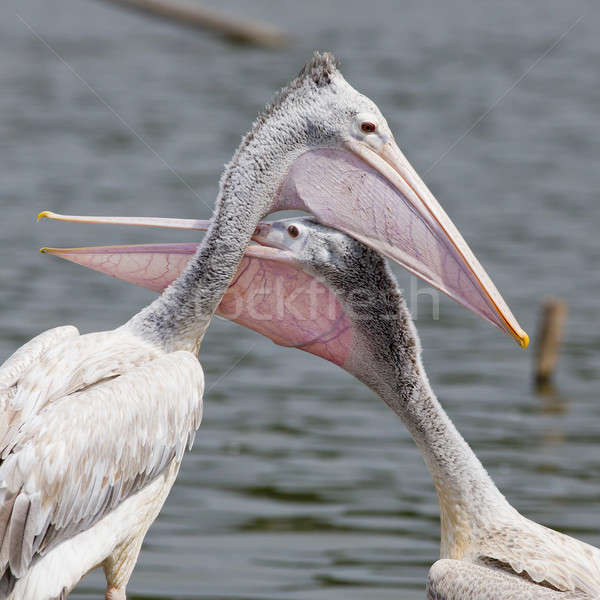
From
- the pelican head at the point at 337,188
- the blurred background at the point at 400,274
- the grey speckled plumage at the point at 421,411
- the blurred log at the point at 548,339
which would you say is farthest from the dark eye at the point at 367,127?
the blurred log at the point at 548,339

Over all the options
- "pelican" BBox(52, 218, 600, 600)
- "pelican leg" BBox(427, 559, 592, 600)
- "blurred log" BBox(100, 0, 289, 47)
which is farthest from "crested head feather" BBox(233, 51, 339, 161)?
"blurred log" BBox(100, 0, 289, 47)

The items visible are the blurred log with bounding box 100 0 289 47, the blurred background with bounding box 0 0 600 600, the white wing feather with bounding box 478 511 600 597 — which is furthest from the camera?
the blurred log with bounding box 100 0 289 47

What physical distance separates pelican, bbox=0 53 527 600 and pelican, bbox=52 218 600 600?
14 cm

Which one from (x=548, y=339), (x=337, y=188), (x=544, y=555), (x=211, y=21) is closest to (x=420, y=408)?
(x=544, y=555)

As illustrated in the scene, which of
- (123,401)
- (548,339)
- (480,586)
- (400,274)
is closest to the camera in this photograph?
(480,586)

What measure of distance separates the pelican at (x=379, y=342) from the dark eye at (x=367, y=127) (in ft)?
1.26

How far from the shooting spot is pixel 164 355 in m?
5.12

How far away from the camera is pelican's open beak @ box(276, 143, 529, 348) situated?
16.0ft

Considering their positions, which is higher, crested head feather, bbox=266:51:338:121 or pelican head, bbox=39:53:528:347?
crested head feather, bbox=266:51:338:121

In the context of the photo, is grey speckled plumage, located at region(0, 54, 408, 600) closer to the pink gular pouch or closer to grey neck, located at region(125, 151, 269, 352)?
grey neck, located at region(125, 151, 269, 352)

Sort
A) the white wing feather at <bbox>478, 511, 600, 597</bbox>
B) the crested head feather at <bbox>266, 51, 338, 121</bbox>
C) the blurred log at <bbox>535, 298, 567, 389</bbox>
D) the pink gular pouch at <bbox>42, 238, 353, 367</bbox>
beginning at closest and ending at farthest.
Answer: the white wing feather at <bbox>478, 511, 600, 597</bbox>
the crested head feather at <bbox>266, 51, 338, 121</bbox>
the pink gular pouch at <bbox>42, 238, 353, 367</bbox>
the blurred log at <bbox>535, 298, 567, 389</bbox>

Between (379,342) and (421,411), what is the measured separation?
292mm

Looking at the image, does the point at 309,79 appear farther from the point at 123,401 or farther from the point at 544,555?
the point at 544,555

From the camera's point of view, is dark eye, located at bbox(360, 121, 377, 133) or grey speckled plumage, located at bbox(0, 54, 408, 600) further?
dark eye, located at bbox(360, 121, 377, 133)
